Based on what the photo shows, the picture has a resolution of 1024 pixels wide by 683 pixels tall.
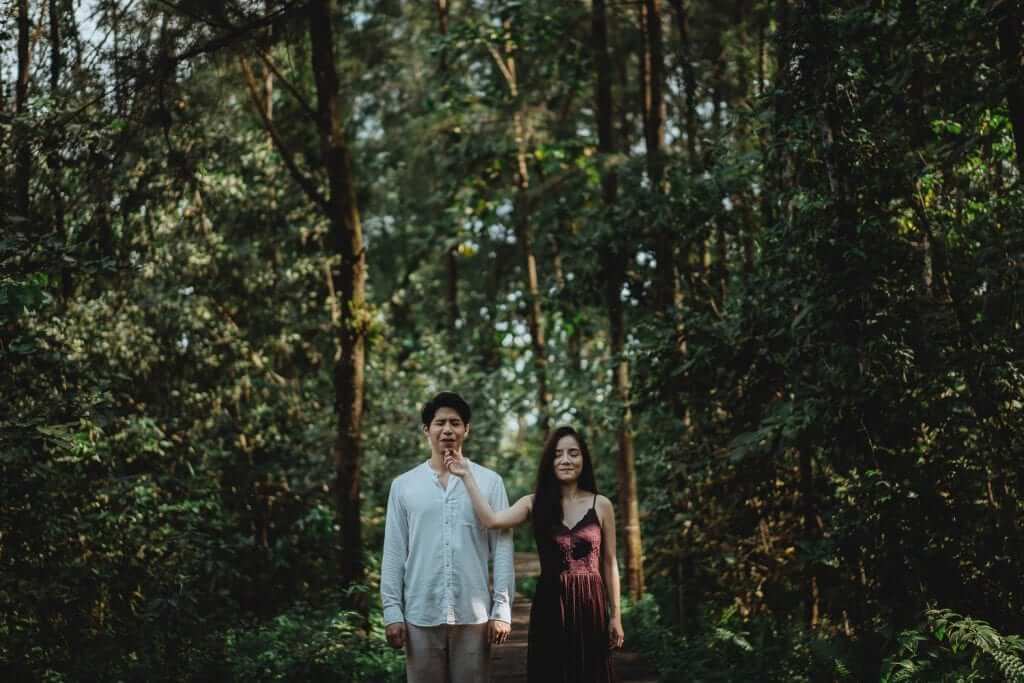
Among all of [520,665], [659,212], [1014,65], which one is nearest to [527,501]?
[1014,65]

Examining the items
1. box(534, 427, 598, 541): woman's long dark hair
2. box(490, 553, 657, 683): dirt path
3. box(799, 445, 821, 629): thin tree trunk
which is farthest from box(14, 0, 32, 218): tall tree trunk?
box(799, 445, 821, 629): thin tree trunk

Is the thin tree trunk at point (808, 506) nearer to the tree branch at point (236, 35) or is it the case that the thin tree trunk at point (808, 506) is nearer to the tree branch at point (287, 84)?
the tree branch at point (287, 84)

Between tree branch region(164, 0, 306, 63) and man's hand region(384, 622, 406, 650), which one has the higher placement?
tree branch region(164, 0, 306, 63)

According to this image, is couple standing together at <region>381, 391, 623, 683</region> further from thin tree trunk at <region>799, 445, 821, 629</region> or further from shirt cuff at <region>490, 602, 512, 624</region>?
thin tree trunk at <region>799, 445, 821, 629</region>

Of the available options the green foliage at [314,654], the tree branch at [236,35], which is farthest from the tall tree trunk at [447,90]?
the green foliage at [314,654]

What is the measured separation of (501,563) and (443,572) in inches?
11.2

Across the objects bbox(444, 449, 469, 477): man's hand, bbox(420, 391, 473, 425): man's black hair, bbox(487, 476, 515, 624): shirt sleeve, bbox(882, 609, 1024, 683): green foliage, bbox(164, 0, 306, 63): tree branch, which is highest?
bbox(164, 0, 306, 63): tree branch

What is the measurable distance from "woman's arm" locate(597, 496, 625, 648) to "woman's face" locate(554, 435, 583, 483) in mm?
222

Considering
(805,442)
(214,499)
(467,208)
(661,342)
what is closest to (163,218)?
(214,499)

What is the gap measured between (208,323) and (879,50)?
33.2 feet

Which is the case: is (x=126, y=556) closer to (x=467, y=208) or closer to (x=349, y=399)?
(x=349, y=399)

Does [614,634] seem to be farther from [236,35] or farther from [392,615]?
[236,35]

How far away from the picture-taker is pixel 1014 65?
21.4ft

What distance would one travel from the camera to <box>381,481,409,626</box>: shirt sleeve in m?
4.98
